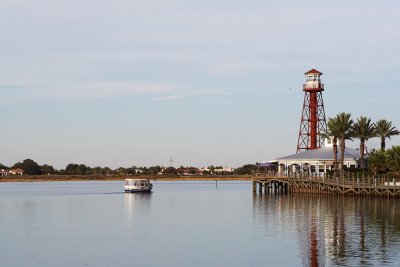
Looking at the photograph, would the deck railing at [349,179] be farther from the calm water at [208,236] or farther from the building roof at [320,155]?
the calm water at [208,236]

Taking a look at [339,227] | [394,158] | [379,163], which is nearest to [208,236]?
[339,227]

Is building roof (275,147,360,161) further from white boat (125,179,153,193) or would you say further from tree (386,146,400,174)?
white boat (125,179,153,193)

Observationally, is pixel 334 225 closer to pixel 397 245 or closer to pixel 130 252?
pixel 397 245

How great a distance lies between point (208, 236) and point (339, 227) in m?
11.7

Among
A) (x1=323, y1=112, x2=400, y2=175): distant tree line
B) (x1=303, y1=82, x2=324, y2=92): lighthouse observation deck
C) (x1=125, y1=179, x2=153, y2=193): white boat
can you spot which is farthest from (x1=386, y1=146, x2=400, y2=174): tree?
(x1=125, y1=179, x2=153, y2=193): white boat

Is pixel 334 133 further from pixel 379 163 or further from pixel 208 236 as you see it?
pixel 208 236

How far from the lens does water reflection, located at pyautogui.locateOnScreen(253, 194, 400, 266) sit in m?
45.6

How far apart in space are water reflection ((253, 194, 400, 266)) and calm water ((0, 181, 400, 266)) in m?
0.07

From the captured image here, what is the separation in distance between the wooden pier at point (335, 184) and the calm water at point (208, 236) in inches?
359

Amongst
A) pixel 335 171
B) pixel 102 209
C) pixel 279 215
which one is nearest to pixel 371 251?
pixel 279 215

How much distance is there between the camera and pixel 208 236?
58.7 m

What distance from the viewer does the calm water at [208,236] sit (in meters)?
45.8

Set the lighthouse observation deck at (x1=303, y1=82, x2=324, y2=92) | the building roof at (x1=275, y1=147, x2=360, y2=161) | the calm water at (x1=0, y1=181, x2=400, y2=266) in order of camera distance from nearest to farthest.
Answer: the calm water at (x1=0, y1=181, x2=400, y2=266)
the building roof at (x1=275, y1=147, x2=360, y2=161)
the lighthouse observation deck at (x1=303, y1=82, x2=324, y2=92)

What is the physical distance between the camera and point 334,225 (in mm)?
64500
